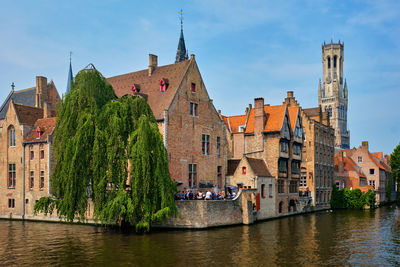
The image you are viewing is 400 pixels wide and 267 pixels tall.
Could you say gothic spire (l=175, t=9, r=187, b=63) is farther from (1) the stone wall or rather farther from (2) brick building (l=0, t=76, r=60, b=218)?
(1) the stone wall

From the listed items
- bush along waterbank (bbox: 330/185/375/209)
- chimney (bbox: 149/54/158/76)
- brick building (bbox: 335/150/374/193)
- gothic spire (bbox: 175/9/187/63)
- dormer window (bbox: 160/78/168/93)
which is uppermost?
gothic spire (bbox: 175/9/187/63)

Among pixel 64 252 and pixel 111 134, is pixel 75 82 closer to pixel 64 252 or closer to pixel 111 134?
pixel 111 134

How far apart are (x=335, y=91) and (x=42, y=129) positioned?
481 feet

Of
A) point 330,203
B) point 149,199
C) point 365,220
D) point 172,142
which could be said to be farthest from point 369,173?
point 149,199

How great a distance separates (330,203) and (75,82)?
44021mm

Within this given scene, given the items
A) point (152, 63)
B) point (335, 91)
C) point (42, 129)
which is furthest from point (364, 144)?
point (335, 91)

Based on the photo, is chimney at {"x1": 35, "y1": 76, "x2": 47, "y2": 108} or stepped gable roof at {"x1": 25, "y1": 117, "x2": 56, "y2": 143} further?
chimney at {"x1": 35, "y1": 76, "x2": 47, "y2": 108}

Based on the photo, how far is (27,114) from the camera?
4522 cm

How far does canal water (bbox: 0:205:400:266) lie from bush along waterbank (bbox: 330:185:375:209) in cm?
2375

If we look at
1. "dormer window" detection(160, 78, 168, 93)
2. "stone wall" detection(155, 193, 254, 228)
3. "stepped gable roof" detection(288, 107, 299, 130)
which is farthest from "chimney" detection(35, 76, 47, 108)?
"stepped gable roof" detection(288, 107, 299, 130)

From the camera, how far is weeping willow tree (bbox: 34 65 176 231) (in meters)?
29.4

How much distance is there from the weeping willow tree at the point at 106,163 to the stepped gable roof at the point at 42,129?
37.6 ft

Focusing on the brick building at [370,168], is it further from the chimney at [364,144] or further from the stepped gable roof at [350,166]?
the stepped gable roof at [350,166]

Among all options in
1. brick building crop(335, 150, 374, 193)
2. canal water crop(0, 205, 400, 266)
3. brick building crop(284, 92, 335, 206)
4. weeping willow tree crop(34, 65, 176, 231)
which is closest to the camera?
canal water crop(0, 205, 400, 266)
